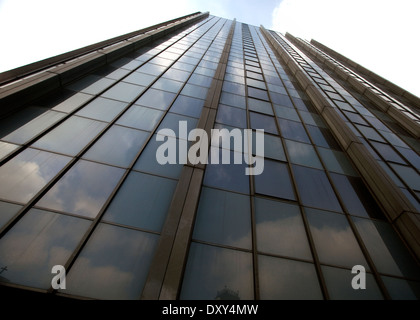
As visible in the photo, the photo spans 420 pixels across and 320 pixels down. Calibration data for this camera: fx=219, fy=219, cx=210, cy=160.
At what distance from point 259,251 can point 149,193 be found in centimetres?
396

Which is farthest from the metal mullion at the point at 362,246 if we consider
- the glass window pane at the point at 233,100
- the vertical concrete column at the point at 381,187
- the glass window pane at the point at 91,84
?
the glass window pane at the point at 91,84

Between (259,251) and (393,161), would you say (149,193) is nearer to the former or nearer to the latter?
(259,251)

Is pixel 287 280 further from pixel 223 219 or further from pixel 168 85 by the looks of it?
pixel 168 85

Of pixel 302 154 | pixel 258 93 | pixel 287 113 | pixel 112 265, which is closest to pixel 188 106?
pixel 258 93

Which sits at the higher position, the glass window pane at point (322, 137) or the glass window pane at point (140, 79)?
the glass window pane at point (140, 79)

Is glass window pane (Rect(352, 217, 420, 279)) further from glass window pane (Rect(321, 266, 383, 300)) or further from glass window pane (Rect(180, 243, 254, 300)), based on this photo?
glass window pane (Rect(180, 243, 254, 300))

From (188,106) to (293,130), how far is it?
6.36m

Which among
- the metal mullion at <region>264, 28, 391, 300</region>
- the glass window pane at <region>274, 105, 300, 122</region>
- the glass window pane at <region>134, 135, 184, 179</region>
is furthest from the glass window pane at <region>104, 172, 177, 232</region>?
the glass window pane at <region>274, 105, 300, 122</region>

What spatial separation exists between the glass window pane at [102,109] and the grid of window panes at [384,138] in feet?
46.3

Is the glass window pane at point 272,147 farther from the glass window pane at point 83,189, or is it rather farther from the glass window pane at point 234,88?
the glass window pane at point 83,189

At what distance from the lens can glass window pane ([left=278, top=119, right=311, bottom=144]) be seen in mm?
12375

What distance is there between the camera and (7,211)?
5.81 m

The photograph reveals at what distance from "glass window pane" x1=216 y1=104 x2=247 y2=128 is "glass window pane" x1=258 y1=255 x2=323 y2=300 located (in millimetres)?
7489

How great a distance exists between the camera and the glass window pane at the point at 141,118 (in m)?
10.2
